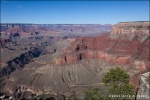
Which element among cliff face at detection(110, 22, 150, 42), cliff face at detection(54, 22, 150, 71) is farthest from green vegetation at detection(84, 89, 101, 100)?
cliff face at detection(110, 22, 150, 42)

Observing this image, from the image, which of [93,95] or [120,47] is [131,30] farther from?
[93,95]

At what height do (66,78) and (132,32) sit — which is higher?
(132,32)

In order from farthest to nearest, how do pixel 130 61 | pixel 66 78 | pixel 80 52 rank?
pixel 80 52
pixel 66 78
pixel 130 61

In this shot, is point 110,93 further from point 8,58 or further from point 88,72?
point 8,58

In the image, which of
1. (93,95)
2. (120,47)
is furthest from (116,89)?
(120,47)

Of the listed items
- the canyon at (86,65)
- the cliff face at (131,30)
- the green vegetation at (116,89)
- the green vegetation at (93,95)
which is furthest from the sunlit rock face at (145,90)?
the cliff face at (131,30)

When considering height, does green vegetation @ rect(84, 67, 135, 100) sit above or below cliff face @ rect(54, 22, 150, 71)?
below

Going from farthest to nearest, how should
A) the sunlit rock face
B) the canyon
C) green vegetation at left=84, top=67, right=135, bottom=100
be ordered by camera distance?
the canyon → the sunlit rock face → green vegetation at left=84, top=67, right=135, bottom=100

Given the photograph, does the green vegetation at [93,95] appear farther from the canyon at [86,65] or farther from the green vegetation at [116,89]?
the canyon at [86,65]

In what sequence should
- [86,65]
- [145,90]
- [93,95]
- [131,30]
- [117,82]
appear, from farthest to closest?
1. [86,65]
2. [131,30]
3. [145,90]
4. [117,82]
5. [93,95]

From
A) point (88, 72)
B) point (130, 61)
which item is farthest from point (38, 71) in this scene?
point (130, 61)

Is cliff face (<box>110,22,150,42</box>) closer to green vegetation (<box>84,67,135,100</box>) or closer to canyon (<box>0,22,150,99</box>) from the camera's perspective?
canyon (<box>0,22,150,99</box>)
